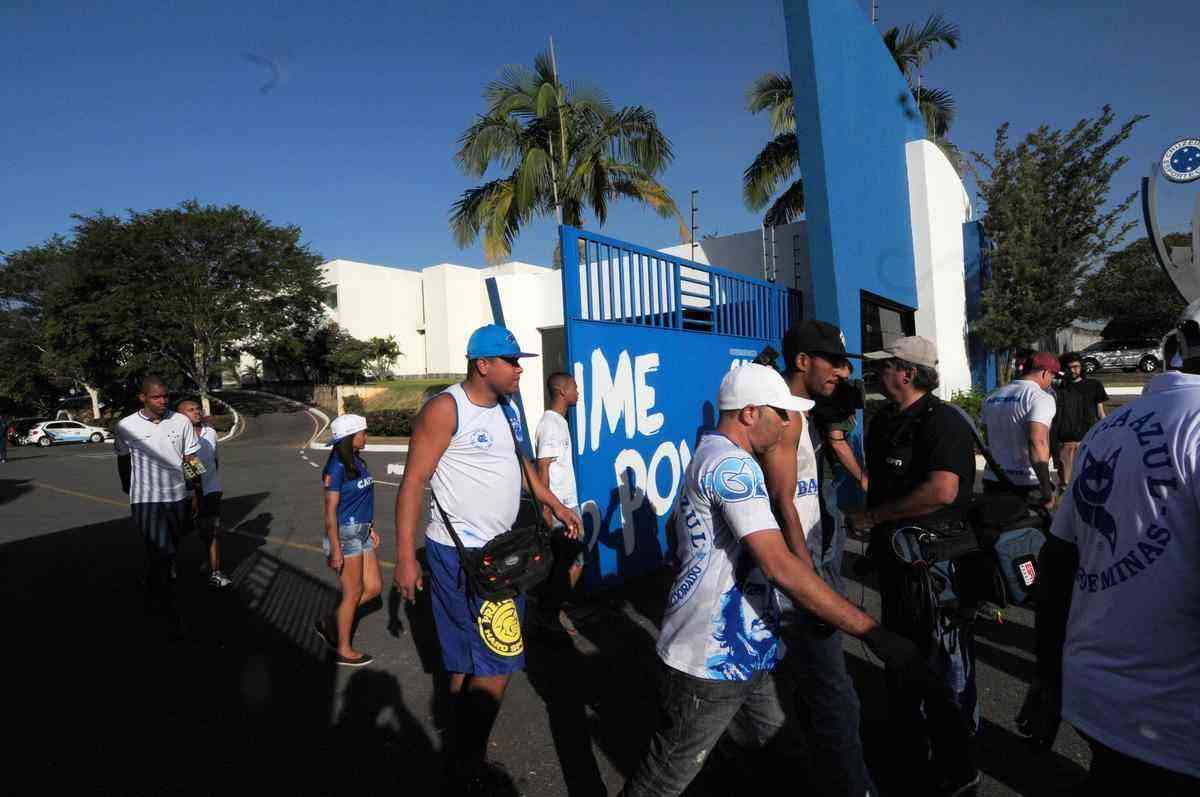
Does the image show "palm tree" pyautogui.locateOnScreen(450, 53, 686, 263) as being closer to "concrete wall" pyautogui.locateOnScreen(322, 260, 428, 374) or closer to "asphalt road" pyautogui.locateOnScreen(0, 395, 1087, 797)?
"asphalt road" pyautogui.locateOnScreen(0, 395, 1087, 797)

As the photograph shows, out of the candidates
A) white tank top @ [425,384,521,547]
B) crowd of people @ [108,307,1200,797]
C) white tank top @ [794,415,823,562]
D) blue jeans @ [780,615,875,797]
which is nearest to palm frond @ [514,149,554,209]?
crowd of people @ [108,307,1200,797]

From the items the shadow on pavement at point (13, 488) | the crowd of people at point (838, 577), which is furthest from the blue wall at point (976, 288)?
the shadow on pavement at point (13, 488)

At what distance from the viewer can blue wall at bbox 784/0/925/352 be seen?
8.40 m

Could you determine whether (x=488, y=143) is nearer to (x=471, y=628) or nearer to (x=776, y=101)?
(x=776, y=101)

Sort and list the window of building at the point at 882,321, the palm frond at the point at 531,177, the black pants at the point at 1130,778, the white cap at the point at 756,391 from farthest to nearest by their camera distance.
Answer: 1. the palm frond at the point at 531,177
2. the window of building at the point at 882,321
3. the white cap at the point at 756,391
4. the black pants at the point at 1130,778

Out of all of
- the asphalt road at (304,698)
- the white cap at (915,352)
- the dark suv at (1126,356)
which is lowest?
the asphalt road at (304,698)

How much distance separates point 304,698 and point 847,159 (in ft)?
30.5

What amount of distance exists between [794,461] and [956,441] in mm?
780

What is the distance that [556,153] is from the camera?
15.0 m

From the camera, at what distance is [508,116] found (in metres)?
14.8

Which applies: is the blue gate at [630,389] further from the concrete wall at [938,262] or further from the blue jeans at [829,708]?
the concrete wall at [938,262]

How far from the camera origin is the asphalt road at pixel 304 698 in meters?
3.04

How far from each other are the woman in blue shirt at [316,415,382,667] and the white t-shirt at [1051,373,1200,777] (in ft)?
12.6

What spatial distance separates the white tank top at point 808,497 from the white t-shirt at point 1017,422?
260 cm
